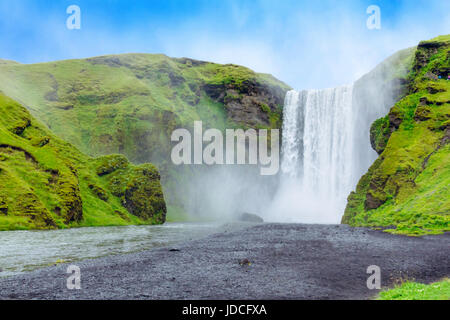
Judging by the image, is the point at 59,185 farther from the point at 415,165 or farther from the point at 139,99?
the point at 139,99

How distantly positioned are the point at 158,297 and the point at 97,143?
9906 centimetres

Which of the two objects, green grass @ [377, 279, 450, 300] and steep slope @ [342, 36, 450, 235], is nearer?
green grass @ [377, 279, 450, 300]

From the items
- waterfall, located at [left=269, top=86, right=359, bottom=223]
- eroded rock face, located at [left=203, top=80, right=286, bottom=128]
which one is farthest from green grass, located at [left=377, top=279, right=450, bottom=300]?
eroded rock face, located at [left=203, top=80, right=286, bottom=128]

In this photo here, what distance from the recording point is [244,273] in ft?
52.7

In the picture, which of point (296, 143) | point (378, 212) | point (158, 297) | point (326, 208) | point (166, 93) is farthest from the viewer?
point (166, 93)

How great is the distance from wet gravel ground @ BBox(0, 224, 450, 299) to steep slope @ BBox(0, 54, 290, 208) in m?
85.5

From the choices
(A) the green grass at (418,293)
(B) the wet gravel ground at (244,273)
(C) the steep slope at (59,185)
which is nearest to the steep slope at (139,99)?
(C) the steep slope at (59,185)

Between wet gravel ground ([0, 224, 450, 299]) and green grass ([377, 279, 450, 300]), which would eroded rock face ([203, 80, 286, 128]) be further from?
→ green grass ([377, 279, 450, 300])

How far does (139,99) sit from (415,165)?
305 ft

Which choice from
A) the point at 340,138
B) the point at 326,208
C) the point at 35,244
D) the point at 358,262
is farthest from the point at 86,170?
the point at 358,262

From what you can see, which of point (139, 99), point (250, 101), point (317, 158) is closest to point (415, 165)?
point (317, 158)

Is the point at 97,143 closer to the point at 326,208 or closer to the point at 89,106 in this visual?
the point at 89,106

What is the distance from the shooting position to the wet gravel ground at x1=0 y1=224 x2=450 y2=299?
12.7 m
